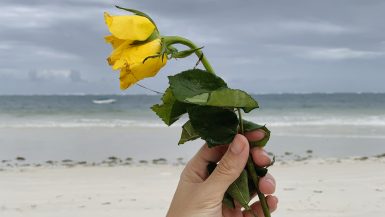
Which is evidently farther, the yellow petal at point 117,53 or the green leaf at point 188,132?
the green leaf at point 188,132

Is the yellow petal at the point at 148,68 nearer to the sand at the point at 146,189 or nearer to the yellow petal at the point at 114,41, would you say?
the yellow petal at the point at 114,41

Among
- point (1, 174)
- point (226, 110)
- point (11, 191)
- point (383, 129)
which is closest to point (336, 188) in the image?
point (11, 191)

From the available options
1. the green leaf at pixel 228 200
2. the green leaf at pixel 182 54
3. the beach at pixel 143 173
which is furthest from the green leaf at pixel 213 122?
the beach at pixel 143 173

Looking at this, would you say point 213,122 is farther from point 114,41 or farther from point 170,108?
point 114,41

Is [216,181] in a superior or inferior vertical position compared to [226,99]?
inferior

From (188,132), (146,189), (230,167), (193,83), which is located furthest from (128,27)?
(146,189)

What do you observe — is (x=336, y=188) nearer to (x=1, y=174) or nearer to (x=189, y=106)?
(x=1, y=174)
